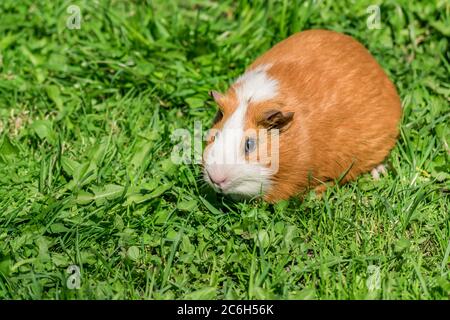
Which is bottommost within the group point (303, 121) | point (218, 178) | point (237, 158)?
point (218, 178)

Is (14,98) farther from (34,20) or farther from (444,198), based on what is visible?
(444,198)

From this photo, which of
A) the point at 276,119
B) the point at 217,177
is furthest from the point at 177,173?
the point at 276,119

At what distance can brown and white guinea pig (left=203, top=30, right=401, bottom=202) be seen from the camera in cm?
430

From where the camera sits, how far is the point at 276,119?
431 cm

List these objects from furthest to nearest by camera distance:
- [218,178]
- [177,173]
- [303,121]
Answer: [177,173], [303,121], [218,178]

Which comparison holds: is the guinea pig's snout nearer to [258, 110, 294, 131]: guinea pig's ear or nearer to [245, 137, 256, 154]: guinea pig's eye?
[245, 137, 256, 154]: guinea pig's eye

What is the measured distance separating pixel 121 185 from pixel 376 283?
188 centimetres

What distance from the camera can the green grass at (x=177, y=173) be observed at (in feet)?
13.3

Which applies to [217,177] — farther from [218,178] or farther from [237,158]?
[237,158]

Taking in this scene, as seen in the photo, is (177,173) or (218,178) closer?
(218,178)

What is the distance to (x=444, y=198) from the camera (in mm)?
4629

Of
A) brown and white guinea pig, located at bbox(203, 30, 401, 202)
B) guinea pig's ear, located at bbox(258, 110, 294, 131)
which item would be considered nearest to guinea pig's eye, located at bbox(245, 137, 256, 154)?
brown and white guinea pig, located at bbox(203, 30, 401, 202)

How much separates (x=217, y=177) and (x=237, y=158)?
178 mm

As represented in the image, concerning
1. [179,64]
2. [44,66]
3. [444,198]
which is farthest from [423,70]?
[44,66]
